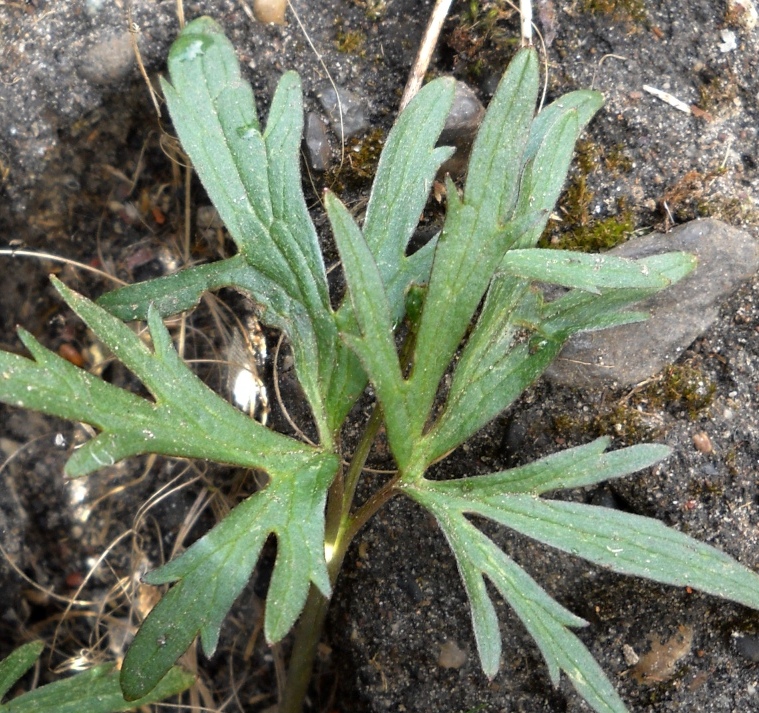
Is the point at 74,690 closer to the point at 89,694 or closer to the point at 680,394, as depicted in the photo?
the point at 89,694

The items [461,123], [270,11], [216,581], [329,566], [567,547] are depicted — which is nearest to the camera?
[216,581]

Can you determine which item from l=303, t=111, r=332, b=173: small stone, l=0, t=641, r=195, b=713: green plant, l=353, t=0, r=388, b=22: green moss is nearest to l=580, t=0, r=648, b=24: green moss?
l=353, t=0, r=388, b=22: green moss

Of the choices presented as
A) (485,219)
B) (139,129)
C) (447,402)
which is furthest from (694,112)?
(139,129)

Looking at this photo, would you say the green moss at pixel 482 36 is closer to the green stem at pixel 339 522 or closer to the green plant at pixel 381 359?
the green plant at pixel 381 359

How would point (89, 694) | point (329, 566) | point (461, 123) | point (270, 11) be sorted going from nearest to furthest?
point (329, 566) → point (89, 694) → point (461, 123) → point (270, 11)

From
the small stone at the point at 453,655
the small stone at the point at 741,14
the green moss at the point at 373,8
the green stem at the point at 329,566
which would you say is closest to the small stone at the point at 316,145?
the green moss at the point at 373,8

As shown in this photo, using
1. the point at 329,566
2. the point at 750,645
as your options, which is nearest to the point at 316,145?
the point at 329,566

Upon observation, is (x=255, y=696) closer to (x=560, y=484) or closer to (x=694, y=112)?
(x=560, y=484)

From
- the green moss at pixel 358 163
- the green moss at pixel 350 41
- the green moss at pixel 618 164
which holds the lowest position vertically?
the green moss at pixel 618 164
